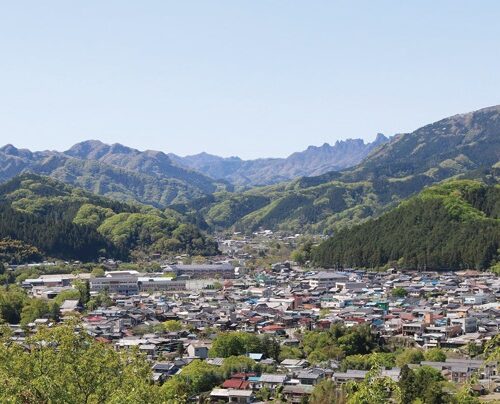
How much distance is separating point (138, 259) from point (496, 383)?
191 ft

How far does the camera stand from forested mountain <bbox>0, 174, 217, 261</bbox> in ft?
266

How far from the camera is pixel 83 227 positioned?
8556cm

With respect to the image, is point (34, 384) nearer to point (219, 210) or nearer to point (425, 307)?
point (425, 307)

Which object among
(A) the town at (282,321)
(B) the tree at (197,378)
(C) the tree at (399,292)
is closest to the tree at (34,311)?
(A) the town at (282,321)

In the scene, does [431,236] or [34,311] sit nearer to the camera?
[34,311]

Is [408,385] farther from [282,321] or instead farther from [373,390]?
[282,321]

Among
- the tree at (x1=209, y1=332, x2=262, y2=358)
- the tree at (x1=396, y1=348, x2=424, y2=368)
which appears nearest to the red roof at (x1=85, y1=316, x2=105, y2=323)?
the tree at (x1=209, y1=332, x2=262, y2=358)

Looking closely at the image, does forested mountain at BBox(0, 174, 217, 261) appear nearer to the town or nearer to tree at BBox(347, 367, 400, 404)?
the town

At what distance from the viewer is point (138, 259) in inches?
3344

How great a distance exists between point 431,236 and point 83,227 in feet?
119

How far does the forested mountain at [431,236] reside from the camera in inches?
2682

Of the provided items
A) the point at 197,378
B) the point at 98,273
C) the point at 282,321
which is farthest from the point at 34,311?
the point at 98,273

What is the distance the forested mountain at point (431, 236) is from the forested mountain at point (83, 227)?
2061cm

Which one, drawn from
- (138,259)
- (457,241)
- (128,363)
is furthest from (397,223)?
(128,363)
